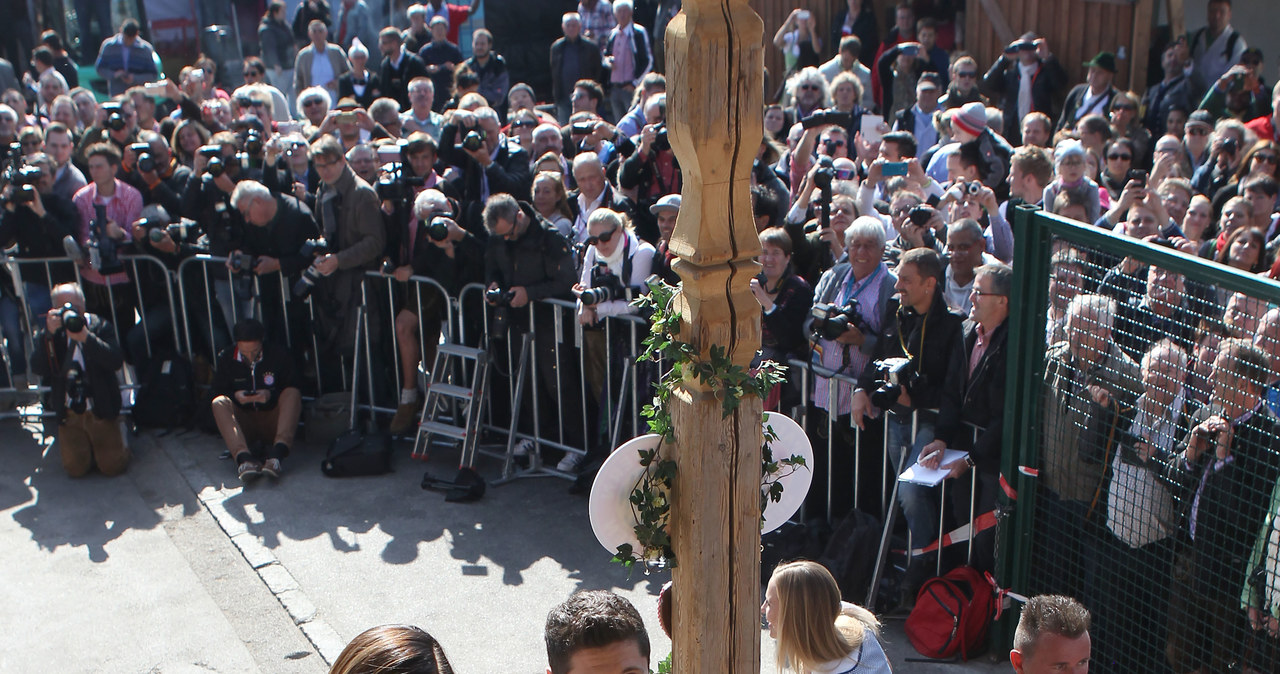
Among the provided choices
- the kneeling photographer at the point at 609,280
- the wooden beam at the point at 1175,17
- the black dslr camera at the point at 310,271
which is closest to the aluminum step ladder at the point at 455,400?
the kneeling photographer at the point at 609,280

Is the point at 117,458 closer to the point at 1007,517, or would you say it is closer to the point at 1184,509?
the point at 1007,517

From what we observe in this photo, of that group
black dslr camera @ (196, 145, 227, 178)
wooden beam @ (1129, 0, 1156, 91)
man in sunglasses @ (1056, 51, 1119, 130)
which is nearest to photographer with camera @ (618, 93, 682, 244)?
black dslr camera @ (196, 145, 227, 178)

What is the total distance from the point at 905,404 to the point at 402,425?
3.89m

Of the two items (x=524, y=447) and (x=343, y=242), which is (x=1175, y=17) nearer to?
(x=524, y=447)

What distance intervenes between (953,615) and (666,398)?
3377 mm

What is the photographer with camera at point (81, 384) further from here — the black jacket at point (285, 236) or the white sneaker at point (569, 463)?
the white sneaker at point (569, 463)

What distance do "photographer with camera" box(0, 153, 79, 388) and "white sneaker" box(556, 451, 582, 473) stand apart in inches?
163

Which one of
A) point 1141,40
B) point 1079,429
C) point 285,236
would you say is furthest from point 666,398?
point 1141,40

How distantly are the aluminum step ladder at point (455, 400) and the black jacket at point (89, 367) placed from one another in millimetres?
2009

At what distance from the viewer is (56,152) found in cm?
990

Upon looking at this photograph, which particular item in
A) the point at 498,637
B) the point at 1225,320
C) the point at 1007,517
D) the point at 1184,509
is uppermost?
the point at 1225,320

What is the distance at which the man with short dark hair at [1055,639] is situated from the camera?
3.78 m

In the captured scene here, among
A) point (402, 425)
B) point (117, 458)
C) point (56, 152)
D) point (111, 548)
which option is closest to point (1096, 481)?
point (402, 425)

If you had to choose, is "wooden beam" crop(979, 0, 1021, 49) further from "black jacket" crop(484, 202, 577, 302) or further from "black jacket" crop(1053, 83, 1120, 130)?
"black jacket" crop(484, 202, 577, 302)
